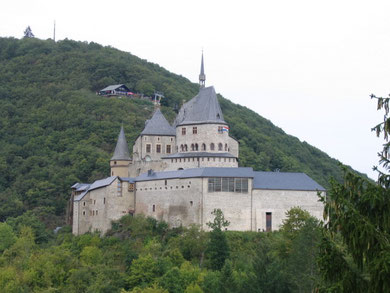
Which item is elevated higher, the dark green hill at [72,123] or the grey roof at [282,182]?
the dark green hill at [72,123]

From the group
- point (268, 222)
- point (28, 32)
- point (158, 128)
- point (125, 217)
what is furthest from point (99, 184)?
point (28, 32)

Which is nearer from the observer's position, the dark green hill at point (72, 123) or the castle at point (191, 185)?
the castle at point (191, 185)

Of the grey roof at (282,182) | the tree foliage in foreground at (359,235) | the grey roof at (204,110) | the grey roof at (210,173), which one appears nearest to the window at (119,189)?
the grey roof at (210,173)

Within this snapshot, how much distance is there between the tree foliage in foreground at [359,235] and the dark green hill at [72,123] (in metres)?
71.0

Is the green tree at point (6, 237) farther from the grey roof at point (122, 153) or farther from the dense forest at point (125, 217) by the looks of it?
the grey roof at point (122, 153)

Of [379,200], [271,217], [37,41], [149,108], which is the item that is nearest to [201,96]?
[271,217]

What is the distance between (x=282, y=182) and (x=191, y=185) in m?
8.43

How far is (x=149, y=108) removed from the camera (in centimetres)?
11781

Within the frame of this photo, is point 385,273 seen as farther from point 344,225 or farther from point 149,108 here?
point 149,108

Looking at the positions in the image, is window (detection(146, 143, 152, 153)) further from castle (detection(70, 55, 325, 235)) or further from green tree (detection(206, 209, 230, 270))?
green tree (detection(206, 209, 230, 270))

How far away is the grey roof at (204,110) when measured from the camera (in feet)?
257

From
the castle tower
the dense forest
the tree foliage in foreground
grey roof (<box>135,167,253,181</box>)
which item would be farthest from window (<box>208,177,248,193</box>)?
the tree foliage in foreground

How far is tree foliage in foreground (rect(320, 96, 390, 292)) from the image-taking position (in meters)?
17.3

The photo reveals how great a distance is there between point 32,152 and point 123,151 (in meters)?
30.8
